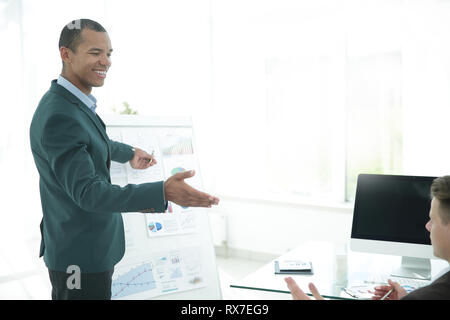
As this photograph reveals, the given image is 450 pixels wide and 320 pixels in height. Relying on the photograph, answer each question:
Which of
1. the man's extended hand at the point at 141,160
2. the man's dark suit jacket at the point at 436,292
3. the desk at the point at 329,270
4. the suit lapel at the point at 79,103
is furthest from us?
the man's extended hand at the point at 141,160

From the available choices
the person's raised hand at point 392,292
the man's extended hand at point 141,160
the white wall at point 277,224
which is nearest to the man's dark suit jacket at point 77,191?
the man's extended hand at point 141,160

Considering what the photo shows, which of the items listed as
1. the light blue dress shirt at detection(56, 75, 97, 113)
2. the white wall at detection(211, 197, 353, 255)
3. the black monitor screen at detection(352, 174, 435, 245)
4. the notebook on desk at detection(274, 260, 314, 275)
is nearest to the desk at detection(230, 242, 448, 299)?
the notebook on desk at detection(274, 260, 314, 275)

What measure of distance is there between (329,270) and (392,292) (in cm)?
47

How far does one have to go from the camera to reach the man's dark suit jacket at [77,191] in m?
1.45

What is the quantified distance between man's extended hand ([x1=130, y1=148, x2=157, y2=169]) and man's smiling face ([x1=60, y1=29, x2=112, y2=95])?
718mm

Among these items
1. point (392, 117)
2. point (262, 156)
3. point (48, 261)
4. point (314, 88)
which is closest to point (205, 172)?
point (262, 156)

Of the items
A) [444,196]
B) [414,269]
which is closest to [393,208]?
[414,269]

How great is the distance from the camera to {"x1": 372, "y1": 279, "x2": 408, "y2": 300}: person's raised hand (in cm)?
164

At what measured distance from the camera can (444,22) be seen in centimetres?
353

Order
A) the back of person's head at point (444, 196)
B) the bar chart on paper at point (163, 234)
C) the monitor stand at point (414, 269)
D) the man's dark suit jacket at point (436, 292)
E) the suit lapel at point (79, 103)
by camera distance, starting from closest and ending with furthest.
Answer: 1. the man's dark suit jacket at point (436, 292)
2. the back of person's head at point (444, 196)
3. the suit lapel at point (79, 103)
4. the monitor stand at point (414, 269)
5. the bar chart on paper at point (163, 234)

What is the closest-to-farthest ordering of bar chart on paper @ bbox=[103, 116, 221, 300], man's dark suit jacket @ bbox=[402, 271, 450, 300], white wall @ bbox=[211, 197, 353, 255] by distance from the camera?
man's dark suit jacket @ bbox=[402, 271, 450, 300] → bar chart on paper @ bbox=[103, 116, 221, 300] → white wall @ bbox=[211, 197, 353, 255]

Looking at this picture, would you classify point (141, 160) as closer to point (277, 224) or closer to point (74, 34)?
point (74, 34)

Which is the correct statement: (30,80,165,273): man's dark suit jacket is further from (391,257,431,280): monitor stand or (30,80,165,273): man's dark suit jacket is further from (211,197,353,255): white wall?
(211,197,353,255): white wall

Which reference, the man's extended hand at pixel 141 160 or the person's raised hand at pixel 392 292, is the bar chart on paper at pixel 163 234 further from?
the person's raised hand at pixel 392 292
